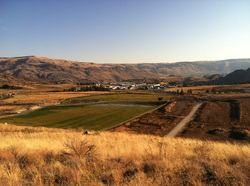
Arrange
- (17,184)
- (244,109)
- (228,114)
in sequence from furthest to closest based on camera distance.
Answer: (244,109)
(228,114)
(17,184)

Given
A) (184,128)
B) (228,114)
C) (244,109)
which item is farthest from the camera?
(244,109)

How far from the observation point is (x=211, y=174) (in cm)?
613

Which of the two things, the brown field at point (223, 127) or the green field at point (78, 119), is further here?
the green field at point (78, 119)

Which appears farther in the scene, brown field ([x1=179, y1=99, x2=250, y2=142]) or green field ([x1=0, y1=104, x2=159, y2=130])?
green field ([x1=0, y1=104, x2=159, y2=130])

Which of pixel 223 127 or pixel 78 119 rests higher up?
pixel 223 127

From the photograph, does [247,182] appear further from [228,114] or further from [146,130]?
[228,114]

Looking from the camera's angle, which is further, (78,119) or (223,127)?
(78,119)

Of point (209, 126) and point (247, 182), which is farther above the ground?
point (247, 182)

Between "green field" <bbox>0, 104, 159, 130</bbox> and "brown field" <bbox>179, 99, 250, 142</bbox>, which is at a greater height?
"brown field" <bbox>179, 99, 250, 142</bbox>

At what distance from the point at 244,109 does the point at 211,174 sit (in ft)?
180

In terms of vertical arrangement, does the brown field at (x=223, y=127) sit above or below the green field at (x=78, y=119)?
above

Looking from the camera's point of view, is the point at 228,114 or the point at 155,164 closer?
the point at 155,164

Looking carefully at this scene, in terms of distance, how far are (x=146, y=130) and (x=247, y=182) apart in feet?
102

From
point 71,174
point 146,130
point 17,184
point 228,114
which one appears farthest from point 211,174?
point 228,114
